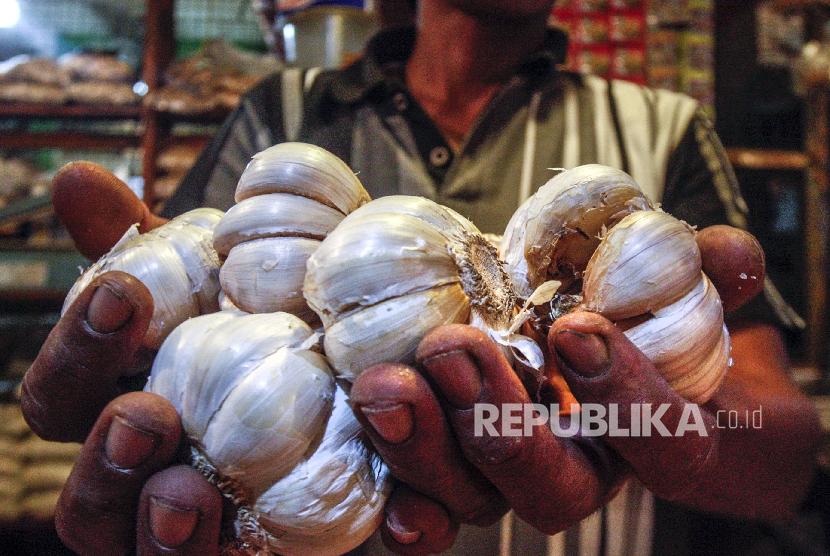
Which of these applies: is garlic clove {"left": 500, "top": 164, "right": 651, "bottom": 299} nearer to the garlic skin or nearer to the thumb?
the garlic skin

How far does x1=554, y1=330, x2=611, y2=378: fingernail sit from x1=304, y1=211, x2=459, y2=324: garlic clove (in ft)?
0.37

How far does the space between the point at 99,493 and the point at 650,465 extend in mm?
438

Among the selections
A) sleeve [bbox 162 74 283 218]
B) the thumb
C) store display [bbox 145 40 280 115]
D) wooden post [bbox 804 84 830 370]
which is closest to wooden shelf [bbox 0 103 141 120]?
store display [bbox 145 40 280 115]

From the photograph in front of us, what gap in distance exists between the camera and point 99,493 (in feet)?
1.72

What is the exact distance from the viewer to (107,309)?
52cm

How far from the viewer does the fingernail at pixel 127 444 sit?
49 cm

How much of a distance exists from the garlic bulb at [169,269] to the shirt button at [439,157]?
19.9 inches

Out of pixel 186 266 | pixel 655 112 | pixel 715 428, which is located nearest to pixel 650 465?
pixel 715 428

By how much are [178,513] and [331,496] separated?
12 cm

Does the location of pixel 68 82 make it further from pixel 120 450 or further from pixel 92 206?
pixel 120 450

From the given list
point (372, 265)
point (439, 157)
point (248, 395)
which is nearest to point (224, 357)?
point (248, 395)

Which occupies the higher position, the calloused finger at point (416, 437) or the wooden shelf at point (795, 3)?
the wooden shelf at point (795, 3)

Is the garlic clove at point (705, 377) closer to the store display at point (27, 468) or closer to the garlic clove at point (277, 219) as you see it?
the garlic clove at point (277, 219)

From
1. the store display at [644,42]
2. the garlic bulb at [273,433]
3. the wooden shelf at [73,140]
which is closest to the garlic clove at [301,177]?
the garlic bulb at [273,433]
